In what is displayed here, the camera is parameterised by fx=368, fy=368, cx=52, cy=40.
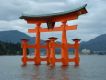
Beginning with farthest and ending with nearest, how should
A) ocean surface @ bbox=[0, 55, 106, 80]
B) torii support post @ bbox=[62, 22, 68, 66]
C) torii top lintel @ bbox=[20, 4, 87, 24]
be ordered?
1. torii support post @ bbox=[62, 22, 68, 66]
2. torii top lintel @ bbox=[20, 4, 87, 24]
3. ocean surface @ bbox=[0, 55, 106, 80]

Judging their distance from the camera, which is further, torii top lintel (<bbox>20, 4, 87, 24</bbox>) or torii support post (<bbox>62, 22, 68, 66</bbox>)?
torii support post (<bbox>62, 22, 68, 66</bbox>)

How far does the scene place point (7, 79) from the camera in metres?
35.6

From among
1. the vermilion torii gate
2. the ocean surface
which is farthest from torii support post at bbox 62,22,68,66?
the ocean surface

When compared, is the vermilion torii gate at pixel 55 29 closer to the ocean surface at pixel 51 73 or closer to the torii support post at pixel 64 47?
the torii support post at pixel 64 47

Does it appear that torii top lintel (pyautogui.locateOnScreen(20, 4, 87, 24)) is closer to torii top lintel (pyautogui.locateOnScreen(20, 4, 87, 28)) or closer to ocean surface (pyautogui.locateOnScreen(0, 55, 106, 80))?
torii top lintel (pyautogui.locateOnScreen(20, 4, 87, 28))

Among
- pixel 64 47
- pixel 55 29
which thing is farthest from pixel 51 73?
pixel 55 29

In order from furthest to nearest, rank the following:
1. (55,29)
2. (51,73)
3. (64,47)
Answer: (55,29), (64,47), (51,73)

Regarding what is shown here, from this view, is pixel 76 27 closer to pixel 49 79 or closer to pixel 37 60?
pixel 37 60

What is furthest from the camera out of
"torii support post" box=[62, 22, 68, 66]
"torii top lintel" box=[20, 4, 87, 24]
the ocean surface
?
"torii support post" box=[62, 22, 68, 66]

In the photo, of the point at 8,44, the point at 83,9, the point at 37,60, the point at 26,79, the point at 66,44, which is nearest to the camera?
the point at 26,79

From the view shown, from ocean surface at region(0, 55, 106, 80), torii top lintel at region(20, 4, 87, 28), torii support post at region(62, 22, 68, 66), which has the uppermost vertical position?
torii top lintel at region(20, 4, 87, 28)

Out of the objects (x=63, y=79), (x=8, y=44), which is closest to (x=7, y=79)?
(x=63, y=79)

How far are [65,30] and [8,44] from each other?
100976mm

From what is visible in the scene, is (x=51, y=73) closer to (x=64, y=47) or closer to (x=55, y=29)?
(x=64, y=47)
